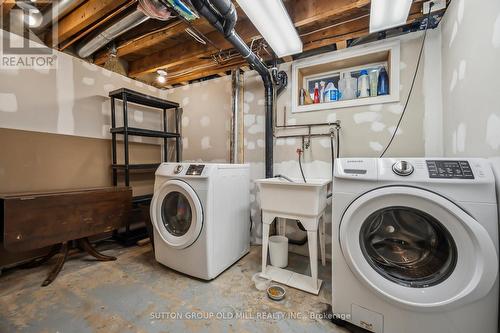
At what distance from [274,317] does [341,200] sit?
864 millimetres

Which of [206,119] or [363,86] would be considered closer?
[363,86]

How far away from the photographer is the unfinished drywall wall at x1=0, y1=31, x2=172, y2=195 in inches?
74.8

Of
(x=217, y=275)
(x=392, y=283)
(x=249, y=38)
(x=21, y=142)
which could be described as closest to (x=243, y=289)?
(x=217, y=275)

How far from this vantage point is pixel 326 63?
85.3 inches

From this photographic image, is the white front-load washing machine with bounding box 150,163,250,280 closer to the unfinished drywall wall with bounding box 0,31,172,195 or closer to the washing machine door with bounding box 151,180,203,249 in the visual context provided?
the washing machine door with bounding box 151,180,203,249

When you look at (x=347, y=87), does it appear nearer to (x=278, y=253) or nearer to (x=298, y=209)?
(x=298, y=209)

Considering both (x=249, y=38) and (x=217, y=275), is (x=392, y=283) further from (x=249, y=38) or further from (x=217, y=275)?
(x=249, y=38)

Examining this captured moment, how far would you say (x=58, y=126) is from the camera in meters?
2.19

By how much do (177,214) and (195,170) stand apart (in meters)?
0.55

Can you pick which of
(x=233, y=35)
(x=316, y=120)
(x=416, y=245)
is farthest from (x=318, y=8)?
(x=416, y=245)

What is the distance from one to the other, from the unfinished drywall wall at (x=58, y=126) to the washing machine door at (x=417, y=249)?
2.70 metres

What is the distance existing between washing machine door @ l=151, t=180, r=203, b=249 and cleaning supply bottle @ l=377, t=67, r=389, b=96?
1.92m

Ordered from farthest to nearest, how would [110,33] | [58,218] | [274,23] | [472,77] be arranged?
1. [110,33]
2. [58,218]
3. [274,23]
4. [472,77]

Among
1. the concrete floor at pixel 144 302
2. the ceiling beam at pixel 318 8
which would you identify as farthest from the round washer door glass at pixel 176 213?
the ceiling beam at pixel 318 8
